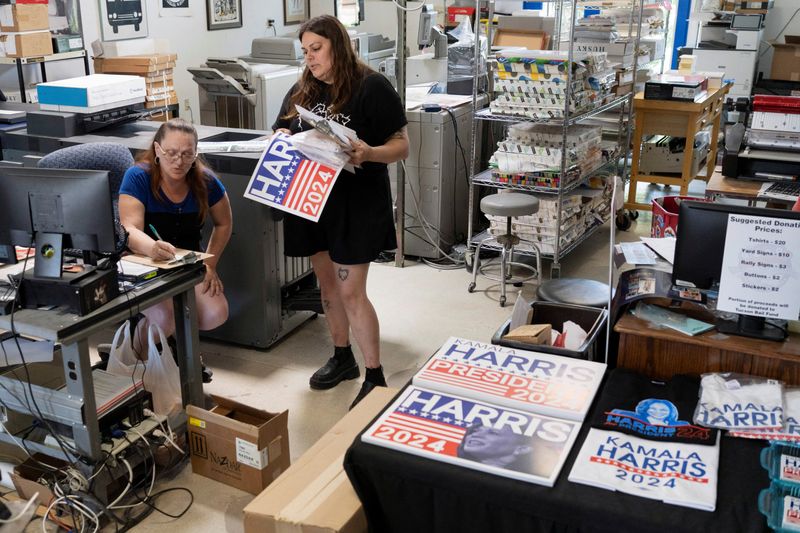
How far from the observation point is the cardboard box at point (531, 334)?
2.27 metres

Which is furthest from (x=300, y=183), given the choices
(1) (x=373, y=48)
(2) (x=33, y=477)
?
(1) (x=373, y=48)

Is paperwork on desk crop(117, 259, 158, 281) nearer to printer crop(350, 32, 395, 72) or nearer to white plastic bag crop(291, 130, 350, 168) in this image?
white plastic bag crop(291, 130, 350, 168)

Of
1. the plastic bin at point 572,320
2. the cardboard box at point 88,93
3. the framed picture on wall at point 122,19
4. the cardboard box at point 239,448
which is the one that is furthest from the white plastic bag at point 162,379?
→ the framed picture on wall at point 122,19

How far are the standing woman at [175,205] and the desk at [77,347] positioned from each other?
0.71ft

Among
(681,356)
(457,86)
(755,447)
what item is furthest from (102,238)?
(457,86)

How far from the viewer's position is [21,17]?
4.97m

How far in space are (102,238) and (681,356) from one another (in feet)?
5.34

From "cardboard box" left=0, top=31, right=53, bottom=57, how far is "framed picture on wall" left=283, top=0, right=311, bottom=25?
3.41m

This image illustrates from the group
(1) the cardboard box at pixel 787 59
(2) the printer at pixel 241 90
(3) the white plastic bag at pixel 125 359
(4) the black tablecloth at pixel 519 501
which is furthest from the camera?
(1) the cardboard box at pixel 787 59

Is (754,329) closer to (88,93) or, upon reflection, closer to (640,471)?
(640,471)

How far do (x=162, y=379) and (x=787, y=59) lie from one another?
272 inches

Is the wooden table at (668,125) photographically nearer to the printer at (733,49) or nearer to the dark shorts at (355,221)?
the printer at (733,49)

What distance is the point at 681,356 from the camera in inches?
81.4

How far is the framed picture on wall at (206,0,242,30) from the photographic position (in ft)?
23.5
